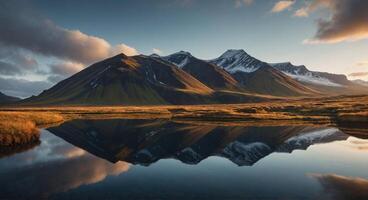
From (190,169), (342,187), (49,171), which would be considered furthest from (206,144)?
(342,187)

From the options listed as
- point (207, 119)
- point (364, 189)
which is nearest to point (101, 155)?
point (364, 189)

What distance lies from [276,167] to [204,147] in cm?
1734

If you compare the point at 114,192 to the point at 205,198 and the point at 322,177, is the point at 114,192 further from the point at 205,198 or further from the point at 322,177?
the point at 322,177

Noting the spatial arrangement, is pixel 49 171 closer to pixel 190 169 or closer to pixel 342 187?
pixel 190 169

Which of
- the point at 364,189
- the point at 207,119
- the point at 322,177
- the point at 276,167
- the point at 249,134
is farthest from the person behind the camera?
the point at 207,119

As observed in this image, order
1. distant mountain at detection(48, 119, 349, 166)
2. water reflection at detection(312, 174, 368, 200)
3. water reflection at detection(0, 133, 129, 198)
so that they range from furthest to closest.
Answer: distant mountain at detection(48, 119, 349, 166) < water reflection at detection(0, 133, 129, 198) < water reflection at detection(312, 174, 368, 200)

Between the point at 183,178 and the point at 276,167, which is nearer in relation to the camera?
the point at 183,178

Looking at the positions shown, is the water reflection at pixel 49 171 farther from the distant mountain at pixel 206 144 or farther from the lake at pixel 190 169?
the distant mountain at pixel 206 144

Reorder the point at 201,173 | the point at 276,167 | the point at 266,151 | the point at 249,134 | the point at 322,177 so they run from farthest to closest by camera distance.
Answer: the point at 249,134 → the point at 266,151 → the point at 276,167 → the point at 201,173 → the point at 322,177

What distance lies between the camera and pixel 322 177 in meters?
32.1

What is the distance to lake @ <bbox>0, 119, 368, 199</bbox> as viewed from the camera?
26.5 meters

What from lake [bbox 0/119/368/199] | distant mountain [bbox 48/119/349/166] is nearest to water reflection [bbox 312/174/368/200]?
lake [bbox 0/119/368/199]

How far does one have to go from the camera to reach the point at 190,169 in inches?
1469

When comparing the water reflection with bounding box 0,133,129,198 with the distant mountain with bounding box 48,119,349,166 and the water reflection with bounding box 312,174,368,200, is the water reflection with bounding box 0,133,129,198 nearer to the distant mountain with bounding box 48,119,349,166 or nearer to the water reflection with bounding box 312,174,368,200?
the distant mountain with bounding box 48,119,349,166
